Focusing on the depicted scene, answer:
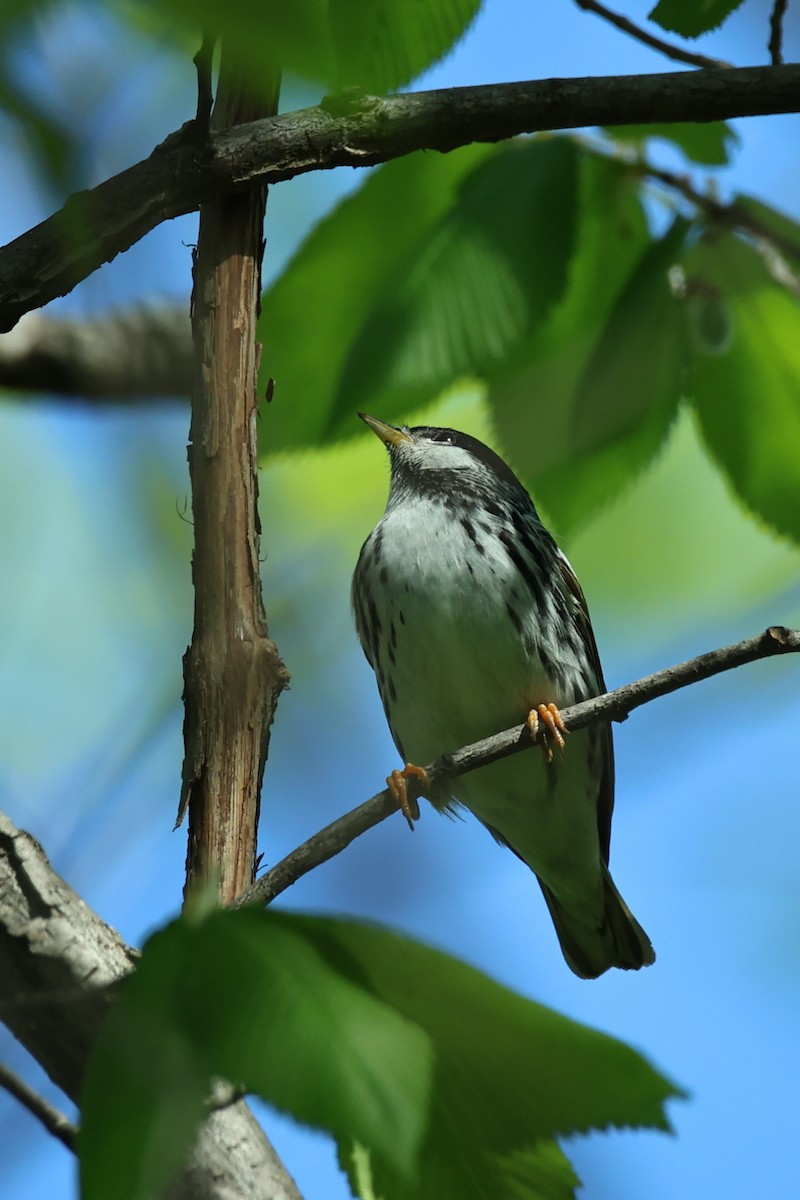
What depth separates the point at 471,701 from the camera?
5250 mm

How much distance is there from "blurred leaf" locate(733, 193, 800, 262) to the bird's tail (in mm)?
4180

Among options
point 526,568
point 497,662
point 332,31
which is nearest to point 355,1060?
point 332,31

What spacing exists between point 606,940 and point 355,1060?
5.29 meters

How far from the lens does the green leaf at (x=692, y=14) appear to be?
204 centimetres

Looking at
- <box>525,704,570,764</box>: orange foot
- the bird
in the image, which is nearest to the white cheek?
the bird

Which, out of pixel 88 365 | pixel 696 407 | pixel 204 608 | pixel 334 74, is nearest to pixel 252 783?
pixel 204 608

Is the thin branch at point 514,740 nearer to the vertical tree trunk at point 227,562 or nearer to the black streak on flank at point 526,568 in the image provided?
the vertical tree trunk at point 227,562

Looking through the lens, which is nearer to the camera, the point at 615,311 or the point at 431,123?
the point at 431,123

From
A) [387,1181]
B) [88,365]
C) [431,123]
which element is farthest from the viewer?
[88,365]

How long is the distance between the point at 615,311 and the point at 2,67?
5.81 ft

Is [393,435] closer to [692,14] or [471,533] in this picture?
[471,533]

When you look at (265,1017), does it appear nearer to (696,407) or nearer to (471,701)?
(696,407)

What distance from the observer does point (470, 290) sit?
2.46m

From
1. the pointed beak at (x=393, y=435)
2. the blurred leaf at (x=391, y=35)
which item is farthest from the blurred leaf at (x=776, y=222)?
the pointed beak at (x=393, y=435)
